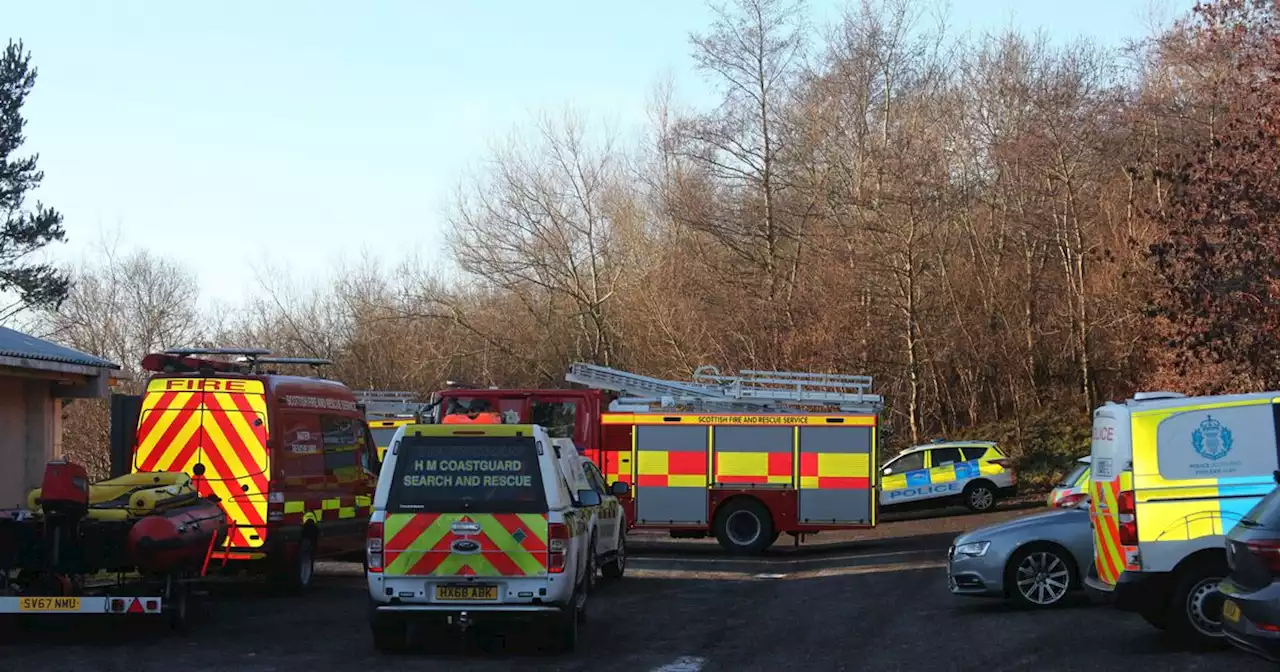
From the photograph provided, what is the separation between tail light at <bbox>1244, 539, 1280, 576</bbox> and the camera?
8289 mm

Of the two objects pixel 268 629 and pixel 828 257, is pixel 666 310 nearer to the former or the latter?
pixel 828 257

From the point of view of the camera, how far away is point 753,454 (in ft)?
71.8

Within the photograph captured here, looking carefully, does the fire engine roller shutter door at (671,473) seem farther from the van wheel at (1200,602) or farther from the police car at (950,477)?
the van wheel at (1200,602)

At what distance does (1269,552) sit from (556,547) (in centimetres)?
510

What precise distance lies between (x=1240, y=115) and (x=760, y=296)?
51.7 ft

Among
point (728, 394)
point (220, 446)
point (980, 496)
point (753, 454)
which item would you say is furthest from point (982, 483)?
point (220, 446)

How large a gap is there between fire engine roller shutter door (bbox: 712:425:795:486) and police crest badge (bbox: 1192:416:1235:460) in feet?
37.1

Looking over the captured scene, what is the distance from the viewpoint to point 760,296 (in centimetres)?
3669

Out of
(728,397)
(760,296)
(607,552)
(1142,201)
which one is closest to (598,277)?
(760,296)

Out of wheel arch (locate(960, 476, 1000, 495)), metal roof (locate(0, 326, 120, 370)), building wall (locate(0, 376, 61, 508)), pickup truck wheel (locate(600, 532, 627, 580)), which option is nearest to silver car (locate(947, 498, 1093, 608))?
pickup truck wheel (locate(600, 532, 627, 580))

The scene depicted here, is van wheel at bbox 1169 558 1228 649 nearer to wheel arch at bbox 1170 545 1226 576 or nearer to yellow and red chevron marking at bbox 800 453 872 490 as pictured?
wheel arch at bbox 1170 545 1226 576

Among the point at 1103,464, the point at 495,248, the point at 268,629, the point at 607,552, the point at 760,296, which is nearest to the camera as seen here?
the point at 1103,464

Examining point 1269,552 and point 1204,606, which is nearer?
point 1269,552

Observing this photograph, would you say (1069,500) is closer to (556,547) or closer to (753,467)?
(753,467)
